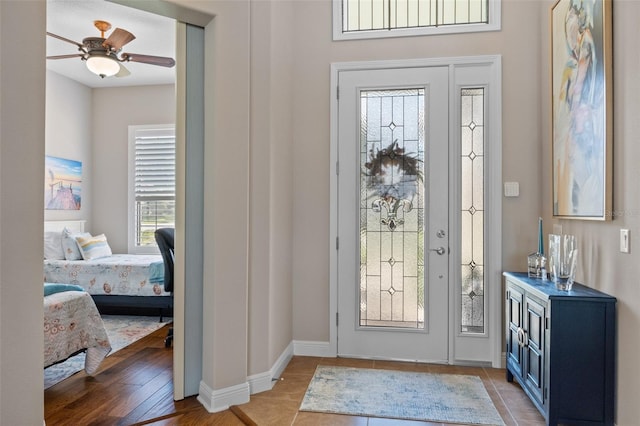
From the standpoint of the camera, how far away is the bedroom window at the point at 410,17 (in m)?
3.32

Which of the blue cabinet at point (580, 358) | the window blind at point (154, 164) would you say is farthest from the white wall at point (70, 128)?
the blue cabinet at point (580, 358)

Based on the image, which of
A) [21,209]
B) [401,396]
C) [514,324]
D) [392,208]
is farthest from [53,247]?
[514,324]

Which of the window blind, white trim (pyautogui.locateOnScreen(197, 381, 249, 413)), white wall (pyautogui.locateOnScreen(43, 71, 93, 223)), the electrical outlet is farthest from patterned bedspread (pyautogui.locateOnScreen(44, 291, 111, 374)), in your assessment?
the electrical outlet

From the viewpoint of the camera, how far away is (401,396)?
8.96 feet

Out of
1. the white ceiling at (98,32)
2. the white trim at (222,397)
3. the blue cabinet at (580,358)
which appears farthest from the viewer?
the white ceiling at (98,32)

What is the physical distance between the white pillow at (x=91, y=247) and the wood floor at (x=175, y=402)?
6.75 ft

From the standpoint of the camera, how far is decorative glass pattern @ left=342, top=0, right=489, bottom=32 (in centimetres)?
336

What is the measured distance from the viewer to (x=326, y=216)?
349cm

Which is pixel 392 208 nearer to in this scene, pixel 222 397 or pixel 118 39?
pixel 222 397

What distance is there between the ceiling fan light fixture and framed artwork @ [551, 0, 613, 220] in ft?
12.4

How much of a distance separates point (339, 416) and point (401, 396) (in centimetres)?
50

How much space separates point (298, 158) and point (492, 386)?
2.30m

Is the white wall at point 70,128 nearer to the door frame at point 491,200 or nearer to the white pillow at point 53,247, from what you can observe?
the white pillow at point 53,247

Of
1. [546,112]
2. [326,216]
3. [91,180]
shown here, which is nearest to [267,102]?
[326,216]
